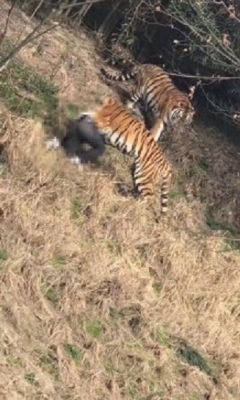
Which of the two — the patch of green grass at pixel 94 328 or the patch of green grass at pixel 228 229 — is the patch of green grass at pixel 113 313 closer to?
the patch of green grass at pixel 94 328

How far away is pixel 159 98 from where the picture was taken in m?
17.4

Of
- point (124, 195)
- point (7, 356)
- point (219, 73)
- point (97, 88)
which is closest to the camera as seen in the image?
point (7, 356)

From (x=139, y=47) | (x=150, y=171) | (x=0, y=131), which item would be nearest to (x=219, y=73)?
(x=139, y=47)

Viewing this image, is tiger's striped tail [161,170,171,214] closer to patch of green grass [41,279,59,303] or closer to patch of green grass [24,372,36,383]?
patch of green grass [41,279,59,303]

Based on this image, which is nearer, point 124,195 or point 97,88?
point 124,195

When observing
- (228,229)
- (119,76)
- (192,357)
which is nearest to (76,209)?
(192,357)

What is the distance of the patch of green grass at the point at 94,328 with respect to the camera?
11461 millimetres

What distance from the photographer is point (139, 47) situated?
1891 centimetres

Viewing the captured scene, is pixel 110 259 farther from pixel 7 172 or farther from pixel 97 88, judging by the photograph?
pixel 97 88

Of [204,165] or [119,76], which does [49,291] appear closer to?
[204,165]

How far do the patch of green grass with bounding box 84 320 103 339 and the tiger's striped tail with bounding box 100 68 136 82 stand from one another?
6.40 metres

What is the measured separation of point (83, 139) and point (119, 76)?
315 cm

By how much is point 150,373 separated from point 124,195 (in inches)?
131

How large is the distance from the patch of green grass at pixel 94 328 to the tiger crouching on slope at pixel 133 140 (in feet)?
10.8
